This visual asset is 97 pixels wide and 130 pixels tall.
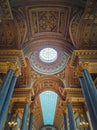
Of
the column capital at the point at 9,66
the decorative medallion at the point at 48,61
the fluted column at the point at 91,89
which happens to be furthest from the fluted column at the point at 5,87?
the decorative medallion at the point at 48,61

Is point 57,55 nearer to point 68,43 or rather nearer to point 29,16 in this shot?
point 68,43

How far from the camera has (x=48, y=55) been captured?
14461 mm

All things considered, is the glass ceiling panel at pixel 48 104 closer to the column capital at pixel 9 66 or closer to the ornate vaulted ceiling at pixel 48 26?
the ornate vaulted ceiling at pixel 48 26

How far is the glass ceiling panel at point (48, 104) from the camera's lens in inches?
729

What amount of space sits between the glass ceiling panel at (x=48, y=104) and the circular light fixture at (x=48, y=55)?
554cm

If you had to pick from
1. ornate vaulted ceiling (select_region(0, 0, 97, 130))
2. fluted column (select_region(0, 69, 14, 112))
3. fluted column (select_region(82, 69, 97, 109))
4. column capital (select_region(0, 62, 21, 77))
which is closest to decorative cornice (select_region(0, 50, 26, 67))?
ornate vaulted ceiling (select_region(0, 0, 97, 130))

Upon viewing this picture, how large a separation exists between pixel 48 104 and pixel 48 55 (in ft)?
27.7

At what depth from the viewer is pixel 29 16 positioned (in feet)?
26.4

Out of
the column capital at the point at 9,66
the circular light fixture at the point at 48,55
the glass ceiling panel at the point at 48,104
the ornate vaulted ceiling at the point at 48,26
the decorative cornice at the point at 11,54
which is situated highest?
the circular light fixture at the point at 48,55

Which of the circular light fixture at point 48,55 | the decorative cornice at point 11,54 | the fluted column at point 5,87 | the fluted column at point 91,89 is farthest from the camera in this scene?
the circular light fixture at point 48,55

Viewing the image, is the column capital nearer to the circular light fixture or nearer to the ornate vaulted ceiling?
the ornate vaulted ceiling

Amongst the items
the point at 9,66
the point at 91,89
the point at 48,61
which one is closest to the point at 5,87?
the point at 9,66

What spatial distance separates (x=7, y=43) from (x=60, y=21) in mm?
3341

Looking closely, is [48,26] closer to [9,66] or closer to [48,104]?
[9,66]
